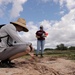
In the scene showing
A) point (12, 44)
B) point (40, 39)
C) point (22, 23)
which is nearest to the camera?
point (12, 44)

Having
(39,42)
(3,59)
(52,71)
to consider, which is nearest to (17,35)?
(3,59)

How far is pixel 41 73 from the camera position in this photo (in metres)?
6.22

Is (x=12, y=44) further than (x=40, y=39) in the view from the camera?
No

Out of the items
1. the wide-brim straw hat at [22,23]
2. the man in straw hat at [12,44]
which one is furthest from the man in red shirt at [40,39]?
the man in straw hat at [12,44]

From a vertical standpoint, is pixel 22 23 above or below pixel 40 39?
above

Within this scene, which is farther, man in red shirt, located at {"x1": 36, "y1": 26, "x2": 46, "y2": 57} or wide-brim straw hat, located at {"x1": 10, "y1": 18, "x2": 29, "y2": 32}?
man in red shirt, located at {"x1": 36, "y1": 26, "x2": 46, "y2": 57}

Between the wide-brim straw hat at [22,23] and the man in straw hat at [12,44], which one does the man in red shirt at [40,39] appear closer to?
the wide-brim straw hat at [22,23]

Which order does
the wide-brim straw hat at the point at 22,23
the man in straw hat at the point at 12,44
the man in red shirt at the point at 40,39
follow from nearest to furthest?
the man in straw hat at the point at 12,44 → the wide-brim straw hat at the point at 22,23 → the man in red shirt at the point at 40,39

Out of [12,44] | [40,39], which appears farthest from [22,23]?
[40,39]

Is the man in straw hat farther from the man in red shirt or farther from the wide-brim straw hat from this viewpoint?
the man in red shirt

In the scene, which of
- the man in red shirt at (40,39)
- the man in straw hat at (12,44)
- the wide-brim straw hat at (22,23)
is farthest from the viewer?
the man in red shirt at (40,39)

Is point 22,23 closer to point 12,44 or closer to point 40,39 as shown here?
point 12,44

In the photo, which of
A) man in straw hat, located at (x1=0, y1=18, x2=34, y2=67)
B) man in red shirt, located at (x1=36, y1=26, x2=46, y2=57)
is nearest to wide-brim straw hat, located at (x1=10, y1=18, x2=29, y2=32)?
man in straw hat, located at (x1=0, y1=18, x2=34, y2=67)

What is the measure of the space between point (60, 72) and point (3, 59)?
5.15 feet
